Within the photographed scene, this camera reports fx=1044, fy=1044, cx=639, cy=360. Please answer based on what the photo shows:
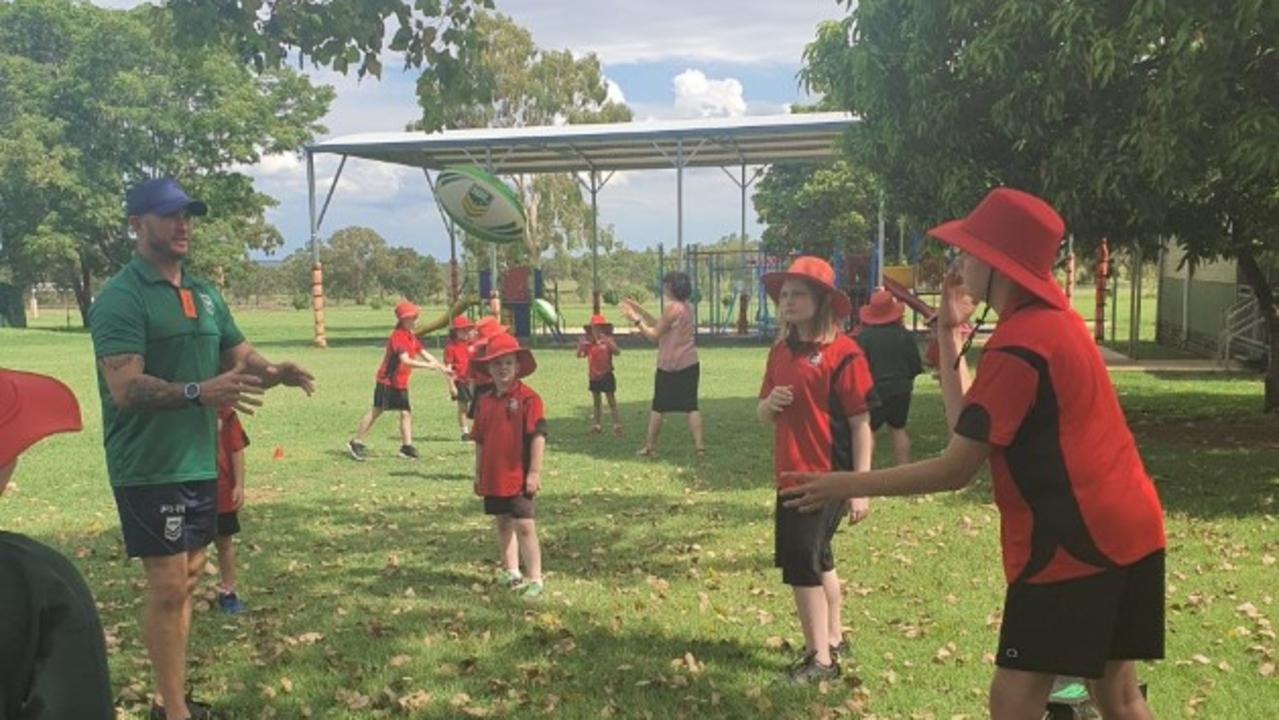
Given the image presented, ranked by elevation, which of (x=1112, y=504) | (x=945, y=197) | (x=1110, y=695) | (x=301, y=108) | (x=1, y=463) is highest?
(x=301, y=108)

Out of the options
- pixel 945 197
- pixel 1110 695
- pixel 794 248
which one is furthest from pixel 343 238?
pixel 1110 695

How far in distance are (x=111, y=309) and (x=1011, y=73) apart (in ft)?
26.5

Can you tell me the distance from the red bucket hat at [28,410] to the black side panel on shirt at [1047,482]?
7.36 ft

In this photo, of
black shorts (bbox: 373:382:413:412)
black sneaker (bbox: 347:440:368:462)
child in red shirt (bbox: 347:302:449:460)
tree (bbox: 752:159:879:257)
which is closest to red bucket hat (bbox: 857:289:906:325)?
child in red shirt (bbox: 347:302:449:460)

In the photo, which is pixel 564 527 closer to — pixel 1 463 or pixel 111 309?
pixel 111 309

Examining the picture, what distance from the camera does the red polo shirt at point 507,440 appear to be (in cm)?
625

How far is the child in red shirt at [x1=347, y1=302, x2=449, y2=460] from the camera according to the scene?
11.6m

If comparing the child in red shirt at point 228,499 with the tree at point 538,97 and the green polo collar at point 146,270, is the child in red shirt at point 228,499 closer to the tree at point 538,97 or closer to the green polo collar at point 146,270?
the green polo collar at point 146,270

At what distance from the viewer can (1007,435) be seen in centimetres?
282

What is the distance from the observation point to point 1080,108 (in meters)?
10.0

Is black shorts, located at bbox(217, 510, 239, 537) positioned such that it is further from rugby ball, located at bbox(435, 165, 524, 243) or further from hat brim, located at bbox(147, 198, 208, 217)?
rugby ball, located at bbox(435, 165, 524, 243)

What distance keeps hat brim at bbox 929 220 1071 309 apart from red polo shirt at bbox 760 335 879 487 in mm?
1853

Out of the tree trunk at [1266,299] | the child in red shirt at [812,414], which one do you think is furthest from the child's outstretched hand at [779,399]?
the tree trunk at [1266,299]

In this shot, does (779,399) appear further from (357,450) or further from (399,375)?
(357,450)
